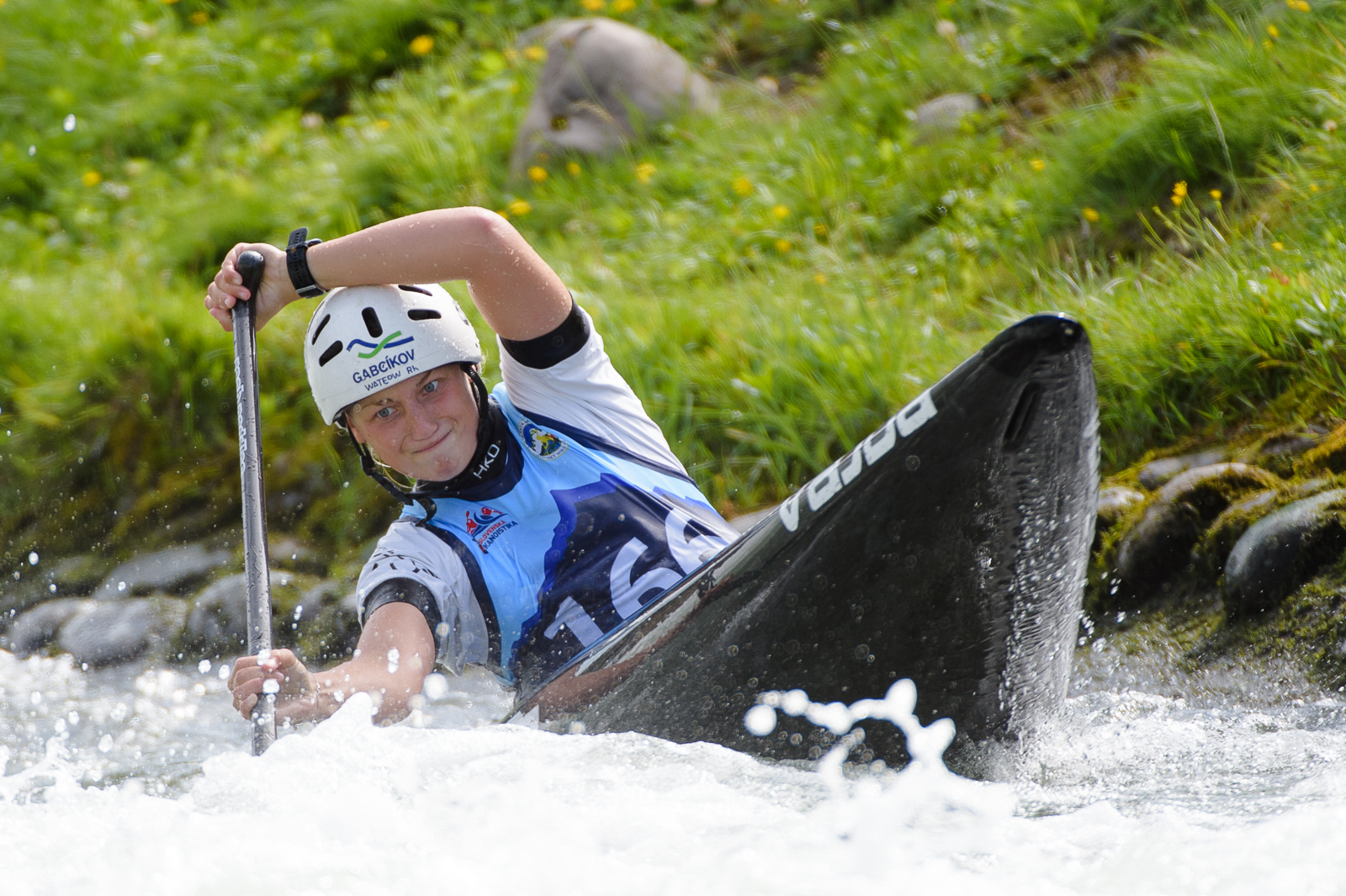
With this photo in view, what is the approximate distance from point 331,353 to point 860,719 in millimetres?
1553

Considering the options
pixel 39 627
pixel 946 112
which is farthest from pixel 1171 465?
pixel 39 627

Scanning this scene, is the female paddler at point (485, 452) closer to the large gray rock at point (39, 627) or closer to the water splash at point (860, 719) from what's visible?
the water splash at point (860, 719)

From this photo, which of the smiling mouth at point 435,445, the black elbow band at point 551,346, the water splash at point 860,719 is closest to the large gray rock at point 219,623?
the smiling mouth at point 435,445

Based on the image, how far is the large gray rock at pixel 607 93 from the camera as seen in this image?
22.0 ft

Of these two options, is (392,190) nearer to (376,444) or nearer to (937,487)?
(376,444)

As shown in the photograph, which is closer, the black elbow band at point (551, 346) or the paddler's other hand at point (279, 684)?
the paddler's other hand at point (279, 684)

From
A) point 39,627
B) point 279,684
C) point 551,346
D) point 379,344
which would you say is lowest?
point 39,627

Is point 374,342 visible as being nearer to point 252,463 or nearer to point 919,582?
point 252,463

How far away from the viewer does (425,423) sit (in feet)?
9.78

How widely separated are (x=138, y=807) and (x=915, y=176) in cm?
437

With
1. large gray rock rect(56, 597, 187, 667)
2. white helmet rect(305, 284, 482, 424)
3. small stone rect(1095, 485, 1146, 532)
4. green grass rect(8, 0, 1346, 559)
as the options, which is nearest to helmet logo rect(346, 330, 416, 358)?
white helmet rect(305, 284, 482, 424)

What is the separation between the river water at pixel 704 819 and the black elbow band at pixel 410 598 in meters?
0.24

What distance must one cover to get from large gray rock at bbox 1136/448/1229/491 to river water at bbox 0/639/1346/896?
85 centimetres

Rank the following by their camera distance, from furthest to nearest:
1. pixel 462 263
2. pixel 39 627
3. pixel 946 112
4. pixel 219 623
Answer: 1. pixel 946 112
2. pixel 39 627
3. pixel 219 623
4. pixel 462 263
